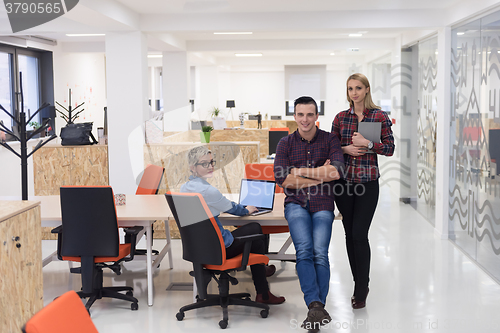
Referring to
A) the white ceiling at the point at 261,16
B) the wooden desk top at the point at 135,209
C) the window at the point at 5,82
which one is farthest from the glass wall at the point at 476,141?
the window at the point at 5,82

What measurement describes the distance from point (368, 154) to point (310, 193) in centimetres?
51

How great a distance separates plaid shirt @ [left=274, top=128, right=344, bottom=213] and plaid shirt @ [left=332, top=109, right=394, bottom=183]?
116mm

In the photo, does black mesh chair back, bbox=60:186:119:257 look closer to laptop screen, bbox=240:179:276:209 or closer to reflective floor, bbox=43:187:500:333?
reflective floor, bbox=43:187:500:333

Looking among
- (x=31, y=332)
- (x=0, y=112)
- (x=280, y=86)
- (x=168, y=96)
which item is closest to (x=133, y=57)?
(x=168, y=96)

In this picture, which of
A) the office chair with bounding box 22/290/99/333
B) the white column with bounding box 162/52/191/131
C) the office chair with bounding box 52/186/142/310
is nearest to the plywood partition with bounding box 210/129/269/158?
the white column with bounding box 162/52/191/131

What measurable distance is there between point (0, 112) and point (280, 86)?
1041 cm

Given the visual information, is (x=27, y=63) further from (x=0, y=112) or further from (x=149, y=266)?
(x=149, y=266)

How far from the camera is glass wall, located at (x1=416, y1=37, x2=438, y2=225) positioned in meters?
6.37

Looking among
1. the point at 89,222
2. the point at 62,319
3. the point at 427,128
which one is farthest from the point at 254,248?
the point at 427,128

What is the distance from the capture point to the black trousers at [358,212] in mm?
3496

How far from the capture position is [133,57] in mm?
5930

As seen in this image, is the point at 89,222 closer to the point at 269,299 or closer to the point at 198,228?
the point at 198,228

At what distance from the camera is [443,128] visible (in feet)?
18.9

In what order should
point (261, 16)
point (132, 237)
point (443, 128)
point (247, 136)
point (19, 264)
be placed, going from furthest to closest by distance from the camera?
point (247, 136) → point (261, 16) → point (443, 128) → point (132, 237) → point (19, 264)
